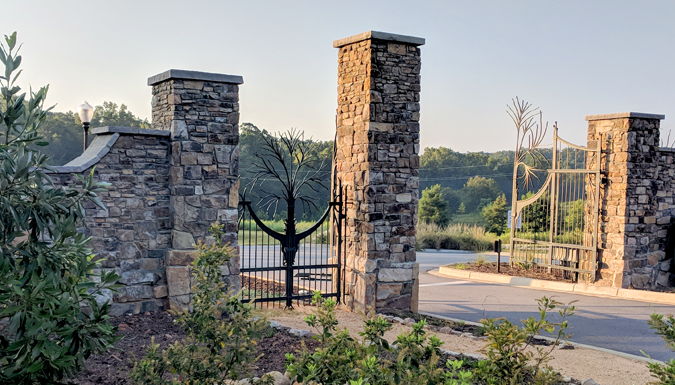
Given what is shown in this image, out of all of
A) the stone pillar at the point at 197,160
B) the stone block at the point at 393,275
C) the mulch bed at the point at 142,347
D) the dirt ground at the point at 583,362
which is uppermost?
the stone pillar at the point at 197,160

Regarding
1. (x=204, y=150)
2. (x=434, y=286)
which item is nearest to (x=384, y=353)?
(x=204, y=150)

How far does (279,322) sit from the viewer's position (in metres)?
7.28

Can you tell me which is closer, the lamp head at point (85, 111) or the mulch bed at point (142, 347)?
the mulch bed at point (142, 347)

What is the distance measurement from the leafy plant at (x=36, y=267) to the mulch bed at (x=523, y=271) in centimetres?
1162

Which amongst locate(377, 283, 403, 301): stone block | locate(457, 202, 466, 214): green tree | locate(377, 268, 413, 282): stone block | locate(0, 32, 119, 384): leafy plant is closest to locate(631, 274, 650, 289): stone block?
locate(377, 268, 413, 282): stone block


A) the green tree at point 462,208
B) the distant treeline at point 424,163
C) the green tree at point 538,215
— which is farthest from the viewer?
the green tree at point 462,208

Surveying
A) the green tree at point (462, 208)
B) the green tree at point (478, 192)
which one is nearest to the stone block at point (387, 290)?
the green tree at point (462, 208)

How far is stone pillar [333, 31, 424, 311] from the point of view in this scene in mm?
8125

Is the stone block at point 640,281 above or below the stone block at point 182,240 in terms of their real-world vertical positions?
below

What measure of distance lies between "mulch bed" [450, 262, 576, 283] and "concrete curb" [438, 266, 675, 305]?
18.8 inches

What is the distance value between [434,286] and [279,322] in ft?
18.6

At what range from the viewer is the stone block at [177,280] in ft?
24.5

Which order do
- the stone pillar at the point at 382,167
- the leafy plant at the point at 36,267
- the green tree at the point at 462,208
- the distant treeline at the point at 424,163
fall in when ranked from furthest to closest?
the green tree at the point at 462,208 < the distant treeline at the point at 424,163 < the stone pillar at the point at 382,167 < the leafy plant at the point at 36,267

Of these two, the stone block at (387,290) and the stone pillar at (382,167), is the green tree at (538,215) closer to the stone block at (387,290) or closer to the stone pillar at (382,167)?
the stone pillar at (382,167)
